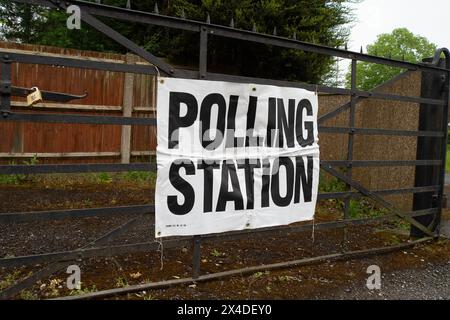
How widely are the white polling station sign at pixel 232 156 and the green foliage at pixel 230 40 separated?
6268 millimetres

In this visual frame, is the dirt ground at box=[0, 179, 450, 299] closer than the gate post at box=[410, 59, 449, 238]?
Yes

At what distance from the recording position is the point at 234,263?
15.6 feet

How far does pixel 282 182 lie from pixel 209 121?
1016 mm

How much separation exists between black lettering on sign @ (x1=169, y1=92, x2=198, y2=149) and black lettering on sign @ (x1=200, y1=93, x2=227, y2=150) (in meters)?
0.10

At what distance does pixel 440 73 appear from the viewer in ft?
19.6

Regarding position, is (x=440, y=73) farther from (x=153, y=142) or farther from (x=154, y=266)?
(x=153, y=142)

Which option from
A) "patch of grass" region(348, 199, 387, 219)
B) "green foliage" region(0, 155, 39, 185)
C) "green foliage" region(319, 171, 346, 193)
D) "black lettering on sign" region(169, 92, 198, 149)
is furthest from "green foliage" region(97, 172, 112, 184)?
"black lettering on sign" region(169, 92, 198, 149)

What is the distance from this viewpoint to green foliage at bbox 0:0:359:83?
34.4 feet

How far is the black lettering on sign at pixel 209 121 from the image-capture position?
12.9 feet

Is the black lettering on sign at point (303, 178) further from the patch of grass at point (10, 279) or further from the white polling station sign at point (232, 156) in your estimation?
the patch of grass at point (10, 279)

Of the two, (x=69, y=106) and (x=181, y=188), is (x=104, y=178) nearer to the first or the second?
(x=69, y=106)

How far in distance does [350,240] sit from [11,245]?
4.12 m

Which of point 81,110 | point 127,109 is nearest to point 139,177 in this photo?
point 127,109

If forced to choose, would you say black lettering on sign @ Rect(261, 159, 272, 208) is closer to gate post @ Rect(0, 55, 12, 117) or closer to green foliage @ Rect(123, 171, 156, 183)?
gate post @ Rect(0, 55, 12, 117)
